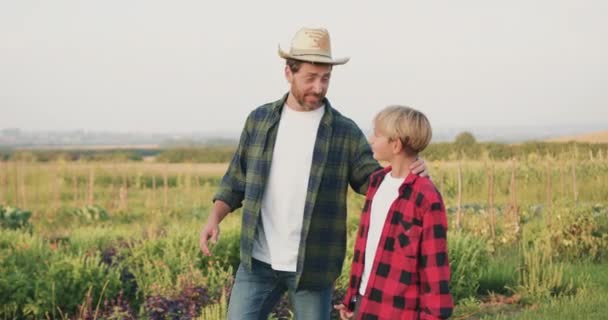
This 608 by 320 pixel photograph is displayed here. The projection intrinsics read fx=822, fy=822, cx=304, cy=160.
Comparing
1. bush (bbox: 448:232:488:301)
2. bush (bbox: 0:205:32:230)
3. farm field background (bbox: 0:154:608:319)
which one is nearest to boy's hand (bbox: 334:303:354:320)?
farm field background (bbox: 0:154:608:319)

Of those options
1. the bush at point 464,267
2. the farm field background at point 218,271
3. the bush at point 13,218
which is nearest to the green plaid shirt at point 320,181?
the farm field background at point 218,271

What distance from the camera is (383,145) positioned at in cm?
293

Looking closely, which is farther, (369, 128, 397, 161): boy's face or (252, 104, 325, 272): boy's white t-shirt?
(252, 104, 325, 272): boy's white t-shirt

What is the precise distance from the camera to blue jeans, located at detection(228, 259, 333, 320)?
3.50 meters

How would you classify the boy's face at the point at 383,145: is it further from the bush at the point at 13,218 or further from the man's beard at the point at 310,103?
the bush at the point at 13,218

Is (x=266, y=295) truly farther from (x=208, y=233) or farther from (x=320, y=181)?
(x=320, y=181)

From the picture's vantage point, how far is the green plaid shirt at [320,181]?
3.46 meters

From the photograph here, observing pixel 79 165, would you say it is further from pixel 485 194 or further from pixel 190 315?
pixel 190 315

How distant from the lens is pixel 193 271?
668 cm

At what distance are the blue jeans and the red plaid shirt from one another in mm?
545

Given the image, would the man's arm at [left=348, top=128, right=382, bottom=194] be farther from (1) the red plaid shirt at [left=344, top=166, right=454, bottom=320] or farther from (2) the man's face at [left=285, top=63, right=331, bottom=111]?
(1) the red plaid shirt at [left=344, top=166, right=454, bottom=320]

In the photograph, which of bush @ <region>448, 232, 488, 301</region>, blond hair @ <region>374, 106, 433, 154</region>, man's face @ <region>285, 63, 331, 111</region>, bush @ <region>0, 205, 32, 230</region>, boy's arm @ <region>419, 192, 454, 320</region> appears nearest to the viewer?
boy's arm @ <region>419, 192, 454, 320</region>

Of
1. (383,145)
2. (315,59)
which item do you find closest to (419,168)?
(383,145)

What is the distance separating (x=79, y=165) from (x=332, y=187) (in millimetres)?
16544
